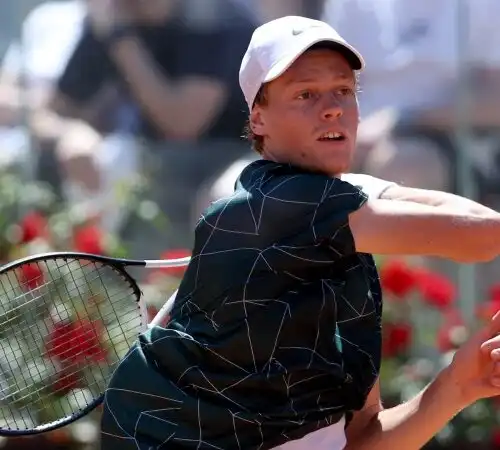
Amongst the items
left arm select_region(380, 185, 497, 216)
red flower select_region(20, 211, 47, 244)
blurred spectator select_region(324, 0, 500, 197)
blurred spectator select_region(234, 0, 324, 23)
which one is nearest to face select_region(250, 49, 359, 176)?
left arm select_region(380, 185, 497, 216)

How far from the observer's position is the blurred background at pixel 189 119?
608cm

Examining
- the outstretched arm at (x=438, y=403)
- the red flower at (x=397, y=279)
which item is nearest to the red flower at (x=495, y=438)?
the red flower at (x=397, y=279)

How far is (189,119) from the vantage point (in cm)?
653

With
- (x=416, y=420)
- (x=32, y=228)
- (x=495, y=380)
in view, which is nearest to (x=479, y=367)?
(x=495, y=380)

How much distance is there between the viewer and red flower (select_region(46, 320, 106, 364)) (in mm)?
3822

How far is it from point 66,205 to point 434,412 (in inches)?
140

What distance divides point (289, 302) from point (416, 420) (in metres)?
0.41

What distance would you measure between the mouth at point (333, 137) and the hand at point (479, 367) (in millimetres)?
488

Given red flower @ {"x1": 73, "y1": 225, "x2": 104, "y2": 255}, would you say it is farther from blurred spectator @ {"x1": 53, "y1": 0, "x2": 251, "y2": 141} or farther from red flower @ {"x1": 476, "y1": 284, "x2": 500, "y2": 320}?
red flower @ {"x1": 476, "y1": 284, "x2": 500, "y2": 320}

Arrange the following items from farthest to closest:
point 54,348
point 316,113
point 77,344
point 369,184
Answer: point 77,344, point 54,348, point 369,184, point 316,113

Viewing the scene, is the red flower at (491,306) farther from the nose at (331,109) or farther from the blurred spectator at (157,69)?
Result: the nose at (331,109)

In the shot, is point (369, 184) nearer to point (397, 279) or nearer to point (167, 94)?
→ point (397, 279)

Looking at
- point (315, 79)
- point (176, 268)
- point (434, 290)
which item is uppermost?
point (315, 79)

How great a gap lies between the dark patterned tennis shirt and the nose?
0.13m
